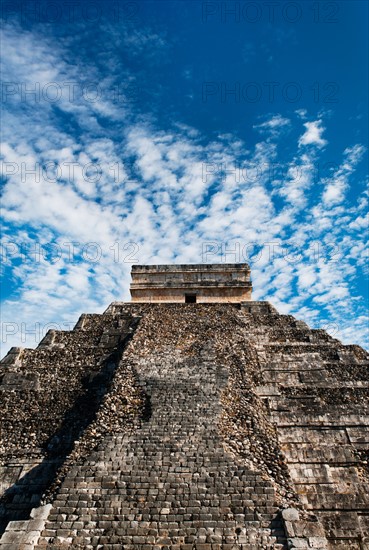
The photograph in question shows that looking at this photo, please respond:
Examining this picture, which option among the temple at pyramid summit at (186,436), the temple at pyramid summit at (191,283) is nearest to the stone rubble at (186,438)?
the temple at pyramid summit at (186,436)

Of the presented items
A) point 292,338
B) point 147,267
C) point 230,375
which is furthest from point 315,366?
point 147,267

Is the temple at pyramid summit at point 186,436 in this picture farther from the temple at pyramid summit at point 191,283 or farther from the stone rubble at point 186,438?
the temple at pyramid summit at point 191,283

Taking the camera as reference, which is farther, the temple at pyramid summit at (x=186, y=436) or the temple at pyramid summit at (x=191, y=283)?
the temple at pyramid summit at (x=191, y=283)

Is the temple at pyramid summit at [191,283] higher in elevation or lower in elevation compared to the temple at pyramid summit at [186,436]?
higher

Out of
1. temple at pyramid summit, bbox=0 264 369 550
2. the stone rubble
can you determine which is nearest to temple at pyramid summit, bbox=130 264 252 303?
temple at pyramid summit, bbox=0 264 369 550

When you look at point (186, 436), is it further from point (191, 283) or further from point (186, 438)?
point (191, 283)

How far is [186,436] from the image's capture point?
7.02 metres

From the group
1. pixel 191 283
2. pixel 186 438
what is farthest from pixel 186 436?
pixel 191 283

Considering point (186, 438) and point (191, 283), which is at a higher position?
point (191, 283)

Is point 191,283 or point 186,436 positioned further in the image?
point 191,283

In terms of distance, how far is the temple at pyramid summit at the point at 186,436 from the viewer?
5.67 metres

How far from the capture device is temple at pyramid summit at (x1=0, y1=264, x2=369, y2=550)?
5.67m

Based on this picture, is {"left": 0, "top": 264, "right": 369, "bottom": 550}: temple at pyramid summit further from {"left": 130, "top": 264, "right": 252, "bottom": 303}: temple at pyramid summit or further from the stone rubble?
{"left": 130, "top": 264, "right": 252, "bottom": 303}: temple at pyramid summit

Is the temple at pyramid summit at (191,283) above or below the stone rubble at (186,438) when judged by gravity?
above
